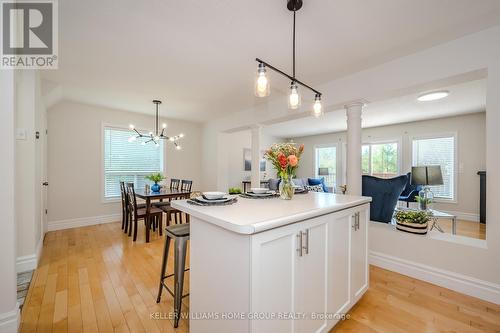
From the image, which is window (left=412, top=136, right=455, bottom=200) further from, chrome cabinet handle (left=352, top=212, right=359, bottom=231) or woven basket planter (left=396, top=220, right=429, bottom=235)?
chrome cabinet handle (left=352, top=212, right=359, bottom=231)

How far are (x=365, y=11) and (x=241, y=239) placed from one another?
6.45 ft

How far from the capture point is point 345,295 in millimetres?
1617

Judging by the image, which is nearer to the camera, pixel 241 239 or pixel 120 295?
pixel 241 239

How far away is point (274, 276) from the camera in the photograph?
1074mm

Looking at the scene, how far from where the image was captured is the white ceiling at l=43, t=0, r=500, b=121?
1.64 m

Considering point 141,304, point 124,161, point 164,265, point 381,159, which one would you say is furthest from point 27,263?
point 381,159

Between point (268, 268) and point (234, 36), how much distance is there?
201cm

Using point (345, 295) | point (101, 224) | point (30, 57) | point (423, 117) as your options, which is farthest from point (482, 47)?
point (101, 224)

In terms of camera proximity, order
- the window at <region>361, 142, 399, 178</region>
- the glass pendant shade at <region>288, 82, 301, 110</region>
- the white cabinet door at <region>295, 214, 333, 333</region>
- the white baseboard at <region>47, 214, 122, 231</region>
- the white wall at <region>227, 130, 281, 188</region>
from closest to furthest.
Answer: the white cabinet door at <region>295, 214, 333, 333</region>, the glass pendant shade at <region>288, 82, 301, 110</region>, the white baseboard at <region>47, 214, 122, 231</region>, the window at <region>361, 142, 399, 178</region>, the white wall at <region>227, 130, 281, 188</region>

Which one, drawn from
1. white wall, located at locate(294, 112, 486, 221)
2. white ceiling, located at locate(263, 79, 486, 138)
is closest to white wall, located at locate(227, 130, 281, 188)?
white ceiling, located at locate(263, 79, 486, 138)

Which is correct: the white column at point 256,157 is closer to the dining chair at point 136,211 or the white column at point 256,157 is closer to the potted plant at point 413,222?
the dining chair at point 136,211

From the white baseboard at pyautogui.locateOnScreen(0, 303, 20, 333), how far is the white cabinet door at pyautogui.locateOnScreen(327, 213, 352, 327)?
7.07 feet

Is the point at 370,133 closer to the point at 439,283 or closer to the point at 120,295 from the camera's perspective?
the point at 439,283

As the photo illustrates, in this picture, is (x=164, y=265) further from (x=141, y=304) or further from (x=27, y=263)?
(x=27, y=263)
